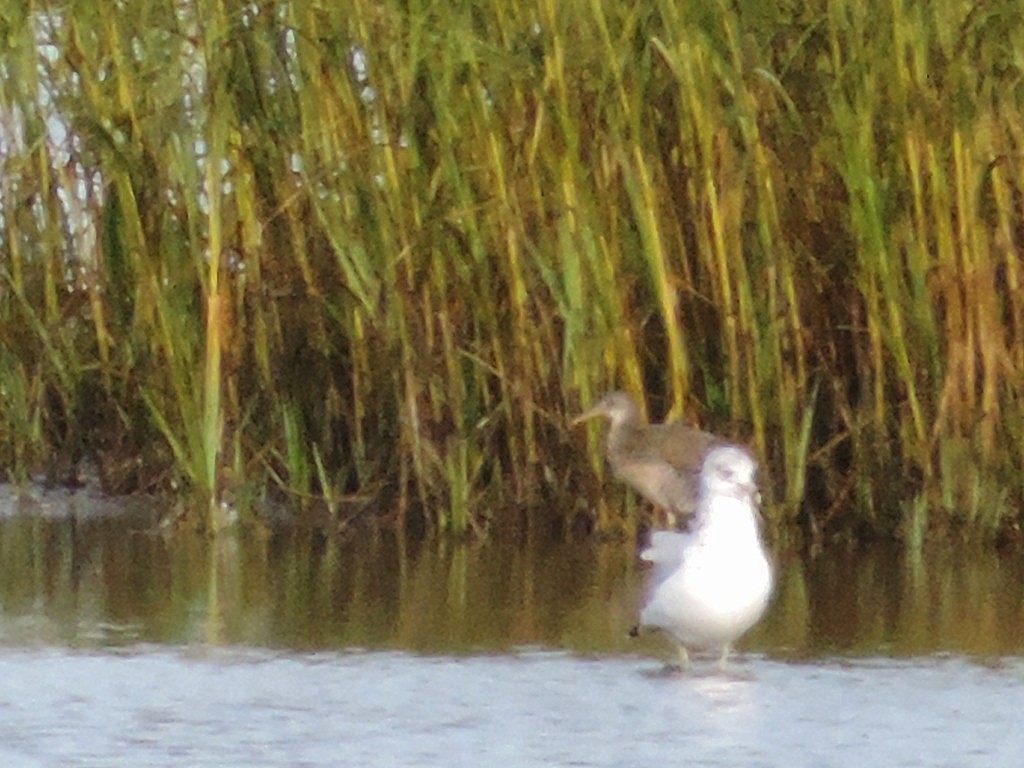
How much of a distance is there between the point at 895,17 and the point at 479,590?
1.79m

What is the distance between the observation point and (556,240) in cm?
778

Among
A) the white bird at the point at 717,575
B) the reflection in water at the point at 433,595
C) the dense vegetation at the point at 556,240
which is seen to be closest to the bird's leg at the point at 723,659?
the white bird at the point at 717,575

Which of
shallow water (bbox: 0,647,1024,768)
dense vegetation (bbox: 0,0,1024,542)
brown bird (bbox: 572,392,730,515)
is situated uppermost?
dense vegetation (bbox: 0,0,1024,542)

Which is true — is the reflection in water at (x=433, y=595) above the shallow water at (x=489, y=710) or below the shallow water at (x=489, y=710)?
above

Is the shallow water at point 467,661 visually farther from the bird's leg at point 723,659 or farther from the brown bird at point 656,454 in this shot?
the brown bird at point 656,454

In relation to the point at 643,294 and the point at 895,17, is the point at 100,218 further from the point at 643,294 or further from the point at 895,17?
the point at 895,17

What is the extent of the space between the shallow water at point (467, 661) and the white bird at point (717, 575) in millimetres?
117

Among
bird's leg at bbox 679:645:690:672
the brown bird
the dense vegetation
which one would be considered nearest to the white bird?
bird's leg at bbox 679:645:690:672

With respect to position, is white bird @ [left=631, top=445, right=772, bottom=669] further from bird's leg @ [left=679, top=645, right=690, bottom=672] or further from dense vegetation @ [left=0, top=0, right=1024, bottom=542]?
dense vegetation @ [left=0, top=0, right=1024, bottom=542]

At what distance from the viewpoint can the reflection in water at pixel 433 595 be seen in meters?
6.65

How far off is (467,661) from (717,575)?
583 millimetres

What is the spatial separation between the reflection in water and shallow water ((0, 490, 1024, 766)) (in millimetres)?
12

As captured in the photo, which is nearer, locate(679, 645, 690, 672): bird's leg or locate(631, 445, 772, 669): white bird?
locate(631, 445, 772, 669): white bird

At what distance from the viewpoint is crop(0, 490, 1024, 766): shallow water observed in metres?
5.57
